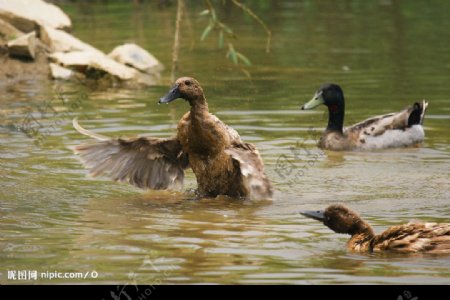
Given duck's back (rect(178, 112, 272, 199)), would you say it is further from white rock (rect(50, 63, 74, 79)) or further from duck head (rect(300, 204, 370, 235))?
white rock (rect(50, 63, 74, 79))

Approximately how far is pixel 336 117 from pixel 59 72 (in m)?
6.31

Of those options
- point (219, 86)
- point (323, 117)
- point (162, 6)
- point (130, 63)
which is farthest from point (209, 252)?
point (162, 6)

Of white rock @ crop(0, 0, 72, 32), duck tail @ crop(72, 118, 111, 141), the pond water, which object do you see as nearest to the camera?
the pond water

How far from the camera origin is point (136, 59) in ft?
70.7

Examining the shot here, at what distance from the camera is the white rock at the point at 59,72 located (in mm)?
20734

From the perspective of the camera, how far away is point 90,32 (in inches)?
1073

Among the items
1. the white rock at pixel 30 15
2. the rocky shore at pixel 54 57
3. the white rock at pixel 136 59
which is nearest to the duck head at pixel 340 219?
the rocky shore at pixel 54 57

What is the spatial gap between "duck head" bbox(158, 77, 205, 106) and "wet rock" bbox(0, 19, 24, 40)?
971 cm

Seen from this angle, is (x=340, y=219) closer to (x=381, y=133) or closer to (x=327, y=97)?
(x=381, y=133)

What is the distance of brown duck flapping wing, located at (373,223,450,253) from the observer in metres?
9.45

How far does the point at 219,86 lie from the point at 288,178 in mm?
6631

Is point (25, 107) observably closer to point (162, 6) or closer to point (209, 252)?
point (209, 252)

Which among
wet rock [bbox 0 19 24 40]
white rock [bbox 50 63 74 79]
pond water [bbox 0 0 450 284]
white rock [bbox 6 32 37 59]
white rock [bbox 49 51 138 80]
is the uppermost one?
wet rock [bbox 0 19 24 40]

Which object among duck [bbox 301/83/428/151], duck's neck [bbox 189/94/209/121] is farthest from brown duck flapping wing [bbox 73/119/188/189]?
duck [bbox 301/83/428/151]
